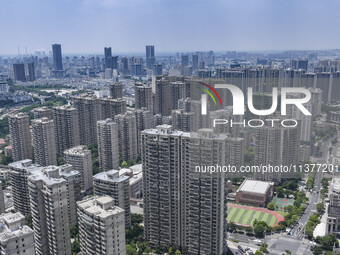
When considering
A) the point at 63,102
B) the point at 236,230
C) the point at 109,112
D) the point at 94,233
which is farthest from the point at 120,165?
the point at 63,102

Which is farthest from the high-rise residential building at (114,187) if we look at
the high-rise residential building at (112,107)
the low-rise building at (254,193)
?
the high-rise residential building at (112,107)

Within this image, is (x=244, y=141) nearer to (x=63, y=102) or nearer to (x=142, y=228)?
(x=142, y=228)

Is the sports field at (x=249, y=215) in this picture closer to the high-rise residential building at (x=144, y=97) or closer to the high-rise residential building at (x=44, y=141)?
the high-rise residential building at (x=44, y=141)

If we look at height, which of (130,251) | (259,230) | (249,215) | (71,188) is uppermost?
(71,188)

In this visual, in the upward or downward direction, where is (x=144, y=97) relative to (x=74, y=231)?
upward

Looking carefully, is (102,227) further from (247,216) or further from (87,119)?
(87,119)

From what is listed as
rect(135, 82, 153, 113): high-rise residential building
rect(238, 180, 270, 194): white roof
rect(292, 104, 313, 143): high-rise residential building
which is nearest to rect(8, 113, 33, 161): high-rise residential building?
rect(135, 82, 153, 113): high-rise residential building

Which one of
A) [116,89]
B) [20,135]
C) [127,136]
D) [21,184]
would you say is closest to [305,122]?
[127,136]
